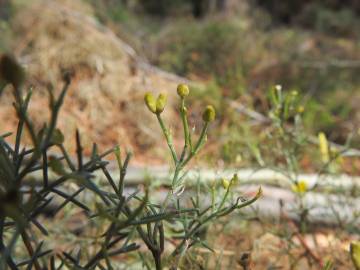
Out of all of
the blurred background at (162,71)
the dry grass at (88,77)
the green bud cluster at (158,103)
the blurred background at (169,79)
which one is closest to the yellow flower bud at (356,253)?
the green bud cluster at (158,103)

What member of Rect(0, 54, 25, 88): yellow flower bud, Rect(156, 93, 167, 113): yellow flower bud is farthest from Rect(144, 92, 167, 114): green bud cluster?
Rect(0, 54, 25, 88): yellow flower bud

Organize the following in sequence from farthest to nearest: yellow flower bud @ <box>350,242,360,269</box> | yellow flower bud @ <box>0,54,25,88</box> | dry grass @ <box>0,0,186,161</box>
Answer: dry grass @ <box>0,0,186,161</box> < yellow flower bud @ <box>350,242,360,269</box> < yellow flower bud @ <box>0,54,25,88</box>

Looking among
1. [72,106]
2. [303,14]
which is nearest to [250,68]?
[72,106]

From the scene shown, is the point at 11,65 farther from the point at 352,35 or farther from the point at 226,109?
the point at 352,35

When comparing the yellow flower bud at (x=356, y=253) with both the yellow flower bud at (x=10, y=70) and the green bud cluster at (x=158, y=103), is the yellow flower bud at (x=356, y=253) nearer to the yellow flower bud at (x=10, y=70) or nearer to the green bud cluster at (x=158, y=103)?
the green bud cluster at (x=158, y=103)

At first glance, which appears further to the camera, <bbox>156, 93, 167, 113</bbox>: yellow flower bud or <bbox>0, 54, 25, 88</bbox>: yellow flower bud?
<bbox>156, 93, 167, 113</bbox>: yellow flower bud

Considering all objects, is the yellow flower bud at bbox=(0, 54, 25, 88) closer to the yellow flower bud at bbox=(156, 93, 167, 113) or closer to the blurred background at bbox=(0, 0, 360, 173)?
the yellow flower bud at bbox=(156, 93, 167, 113)

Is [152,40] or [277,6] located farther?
[277,6]

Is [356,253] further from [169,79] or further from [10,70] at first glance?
[169,79]
